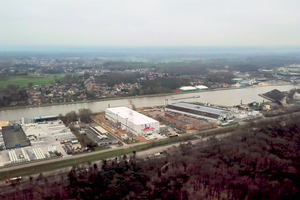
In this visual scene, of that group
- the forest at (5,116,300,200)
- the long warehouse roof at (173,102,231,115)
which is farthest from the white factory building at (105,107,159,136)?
the long warehouse roof at (173,102,231,115)

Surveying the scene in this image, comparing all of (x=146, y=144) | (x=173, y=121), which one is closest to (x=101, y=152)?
(x=146, y=144)

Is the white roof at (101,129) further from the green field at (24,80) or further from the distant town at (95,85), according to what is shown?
the green field at (24,80)

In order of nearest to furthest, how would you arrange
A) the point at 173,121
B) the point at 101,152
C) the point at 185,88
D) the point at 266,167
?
1. the point at 266,167
2. the point at 101,152
3. the point at 173,121
4. the point at 185,88

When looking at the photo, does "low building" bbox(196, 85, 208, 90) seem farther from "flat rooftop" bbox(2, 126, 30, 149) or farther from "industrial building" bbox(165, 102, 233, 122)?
"flat rooftop" bbox(2, 126, 30, 149)

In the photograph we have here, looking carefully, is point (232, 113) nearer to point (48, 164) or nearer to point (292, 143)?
point (292, 143)

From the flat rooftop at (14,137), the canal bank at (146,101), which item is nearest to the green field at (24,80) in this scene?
the canal bank at (146,101)

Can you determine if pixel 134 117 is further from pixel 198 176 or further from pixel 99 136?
pixel 198 176

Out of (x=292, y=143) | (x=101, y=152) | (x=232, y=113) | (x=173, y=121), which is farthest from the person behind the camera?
(x=232, y=113)
